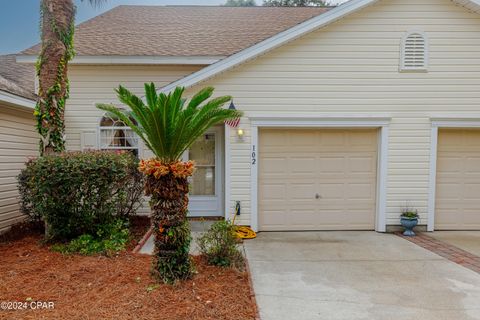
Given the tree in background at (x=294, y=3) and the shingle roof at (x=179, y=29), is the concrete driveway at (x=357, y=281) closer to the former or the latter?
the shingle roof at (x=179, y=29)

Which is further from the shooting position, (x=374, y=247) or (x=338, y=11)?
(x=338, y=11)

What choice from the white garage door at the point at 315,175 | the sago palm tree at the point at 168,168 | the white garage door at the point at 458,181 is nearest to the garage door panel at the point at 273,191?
the white garage door at the point at 315,175

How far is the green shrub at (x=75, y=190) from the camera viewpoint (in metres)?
5.31

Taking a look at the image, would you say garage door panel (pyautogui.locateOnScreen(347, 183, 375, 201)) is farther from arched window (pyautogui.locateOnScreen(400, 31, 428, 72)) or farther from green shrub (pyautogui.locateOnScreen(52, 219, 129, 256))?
green shrub (pyautogui.locateOnScreen(52, 219, 129, 256))

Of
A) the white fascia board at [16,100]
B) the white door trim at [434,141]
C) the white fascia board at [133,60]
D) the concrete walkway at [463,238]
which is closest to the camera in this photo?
the concrete walkway at [463,238]

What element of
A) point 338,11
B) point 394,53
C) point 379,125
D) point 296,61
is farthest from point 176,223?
point 394,53

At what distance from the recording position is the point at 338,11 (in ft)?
21.4

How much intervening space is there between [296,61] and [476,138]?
466 centimetres

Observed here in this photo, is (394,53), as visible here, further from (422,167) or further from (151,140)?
(151,140)

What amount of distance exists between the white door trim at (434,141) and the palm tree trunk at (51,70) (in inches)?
320

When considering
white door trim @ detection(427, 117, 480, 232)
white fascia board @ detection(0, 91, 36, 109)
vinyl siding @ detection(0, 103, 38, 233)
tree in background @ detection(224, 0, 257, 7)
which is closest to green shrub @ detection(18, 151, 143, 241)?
vinyl siding @ detection(0, 103, 38, 233)

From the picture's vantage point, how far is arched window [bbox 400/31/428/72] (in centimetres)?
673

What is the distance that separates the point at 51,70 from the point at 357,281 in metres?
6.72

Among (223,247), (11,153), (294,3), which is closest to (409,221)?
(223,247)
